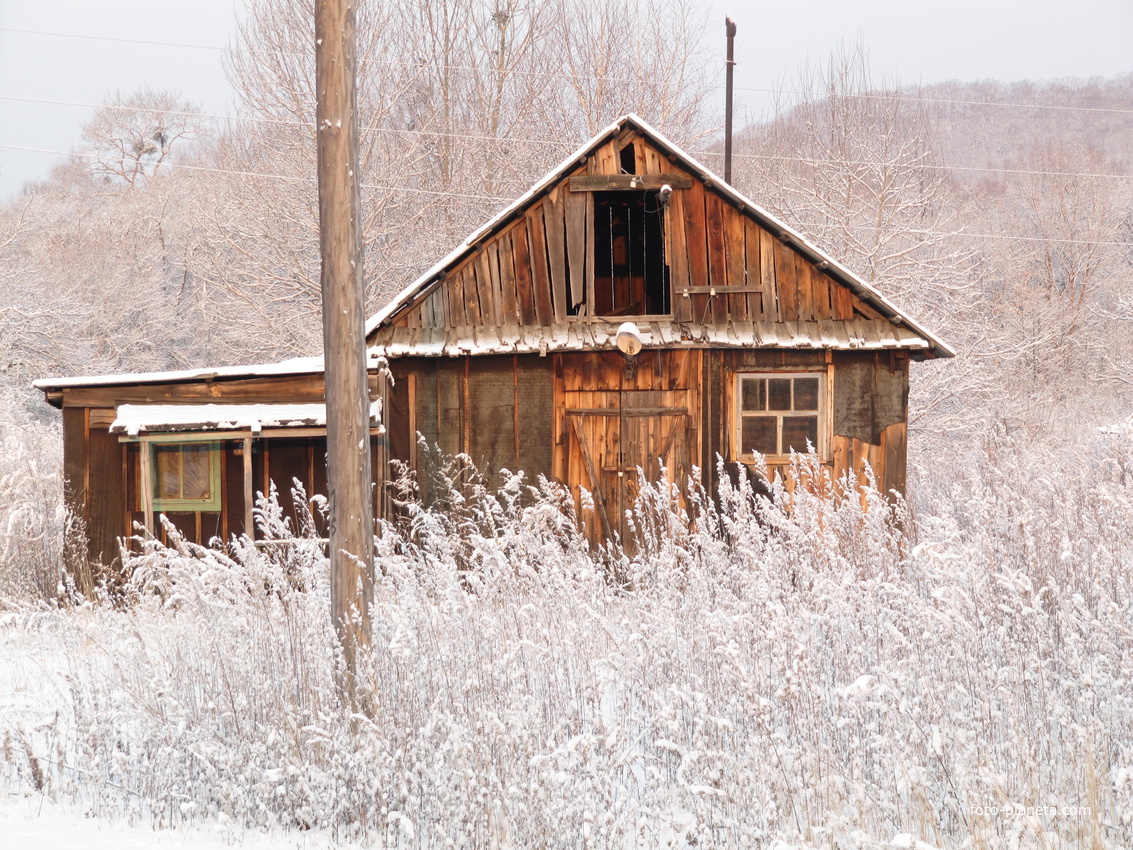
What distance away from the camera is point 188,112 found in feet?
116

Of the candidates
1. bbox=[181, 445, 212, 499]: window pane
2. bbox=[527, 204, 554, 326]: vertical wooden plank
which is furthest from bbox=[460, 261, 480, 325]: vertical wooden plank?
bbox=[181, 445, 212, 499]: window pane

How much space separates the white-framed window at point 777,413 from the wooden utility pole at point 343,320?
664 cm

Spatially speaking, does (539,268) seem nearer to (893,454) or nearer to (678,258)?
(678,258)

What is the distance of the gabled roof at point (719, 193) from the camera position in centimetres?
969

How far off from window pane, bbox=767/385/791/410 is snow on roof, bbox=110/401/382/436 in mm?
4758

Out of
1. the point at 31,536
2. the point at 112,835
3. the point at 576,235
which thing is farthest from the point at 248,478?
the point at 112,835

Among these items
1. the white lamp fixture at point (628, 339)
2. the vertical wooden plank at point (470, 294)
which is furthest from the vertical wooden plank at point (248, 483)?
the white lamp fixture at point (628, 339)

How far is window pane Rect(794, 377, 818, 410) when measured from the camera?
10.3 metres

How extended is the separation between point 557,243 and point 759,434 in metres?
A: 3.43

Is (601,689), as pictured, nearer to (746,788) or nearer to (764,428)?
(746,788)

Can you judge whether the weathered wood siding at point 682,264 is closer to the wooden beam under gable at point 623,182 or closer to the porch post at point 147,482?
the wooden beam under gable at point 623,182

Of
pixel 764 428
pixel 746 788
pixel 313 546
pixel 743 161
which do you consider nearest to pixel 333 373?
pixel 313 546

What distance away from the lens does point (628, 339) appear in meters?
→ 9.60

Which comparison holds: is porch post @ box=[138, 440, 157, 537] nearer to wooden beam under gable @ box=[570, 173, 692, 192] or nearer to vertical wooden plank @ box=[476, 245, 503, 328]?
vertical wooden plank @ box=[476, 245, 503, 328]
